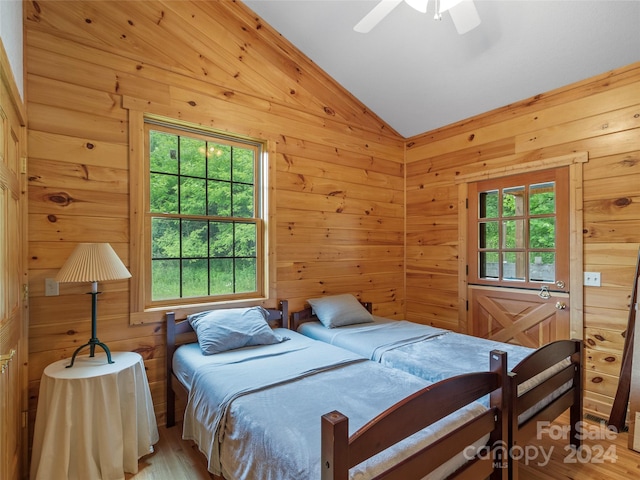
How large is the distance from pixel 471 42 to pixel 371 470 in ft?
10.2

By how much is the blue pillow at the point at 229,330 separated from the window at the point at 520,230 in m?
2.29

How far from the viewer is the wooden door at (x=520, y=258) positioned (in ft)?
9.71

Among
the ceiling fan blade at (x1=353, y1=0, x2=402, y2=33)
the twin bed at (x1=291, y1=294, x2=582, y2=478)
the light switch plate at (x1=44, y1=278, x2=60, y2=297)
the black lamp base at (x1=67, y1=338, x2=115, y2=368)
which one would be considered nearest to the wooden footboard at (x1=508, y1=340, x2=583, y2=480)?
the twin bed at (x1=291, y1=294, x2=582, y2=478)

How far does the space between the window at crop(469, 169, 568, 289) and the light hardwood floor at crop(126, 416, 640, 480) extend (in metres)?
1.26

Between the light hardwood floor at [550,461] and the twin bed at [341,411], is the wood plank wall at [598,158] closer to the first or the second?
the light hardwood floor at [550,461]

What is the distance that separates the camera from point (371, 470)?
1166mm

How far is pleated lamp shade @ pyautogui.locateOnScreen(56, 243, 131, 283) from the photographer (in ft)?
6.48

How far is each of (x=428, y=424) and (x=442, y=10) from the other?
218 centimetres

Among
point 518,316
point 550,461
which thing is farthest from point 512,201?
point 550,461

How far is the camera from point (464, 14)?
2.07 metres

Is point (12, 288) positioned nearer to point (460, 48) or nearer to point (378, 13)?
point (378, 13)

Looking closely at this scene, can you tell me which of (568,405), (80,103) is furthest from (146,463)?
(568,405)

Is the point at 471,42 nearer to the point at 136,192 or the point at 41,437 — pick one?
the point at 136,192

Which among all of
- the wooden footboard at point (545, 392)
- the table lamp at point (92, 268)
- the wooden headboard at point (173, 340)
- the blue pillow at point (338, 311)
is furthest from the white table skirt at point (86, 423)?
the wooden footboard at point (545, 392)
